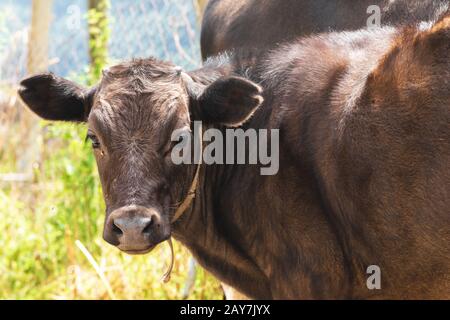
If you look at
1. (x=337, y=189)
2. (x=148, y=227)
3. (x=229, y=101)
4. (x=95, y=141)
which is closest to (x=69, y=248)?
(x=95, y=141)

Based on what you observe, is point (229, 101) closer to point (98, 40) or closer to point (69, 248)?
point (69, 248)

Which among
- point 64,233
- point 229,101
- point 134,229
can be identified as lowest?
point 134,229

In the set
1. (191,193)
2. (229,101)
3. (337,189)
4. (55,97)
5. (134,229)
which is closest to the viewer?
(134,229)

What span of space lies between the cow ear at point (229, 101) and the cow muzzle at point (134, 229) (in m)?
0.81

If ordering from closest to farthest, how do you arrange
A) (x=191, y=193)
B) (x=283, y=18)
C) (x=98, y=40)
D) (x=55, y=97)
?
(x=191, y=193), (x=55, y=97), (x=283, y=18), (x=98, y=40)

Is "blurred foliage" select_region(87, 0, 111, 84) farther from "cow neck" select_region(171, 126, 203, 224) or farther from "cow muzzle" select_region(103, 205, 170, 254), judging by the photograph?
"cow muzzle" select_region(103, 205, 170, 254)

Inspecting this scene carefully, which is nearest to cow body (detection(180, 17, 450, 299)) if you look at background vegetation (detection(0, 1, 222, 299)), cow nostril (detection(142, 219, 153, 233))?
cow nostril (detection(142, 219, 153, 233))

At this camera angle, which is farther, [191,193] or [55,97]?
[55,97]

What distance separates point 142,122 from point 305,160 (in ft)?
3.40

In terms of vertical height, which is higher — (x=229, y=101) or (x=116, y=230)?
(x=229, y=101)

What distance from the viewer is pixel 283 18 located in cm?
755

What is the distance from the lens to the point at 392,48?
592 cm
